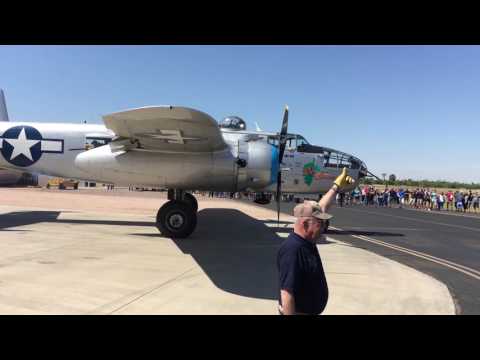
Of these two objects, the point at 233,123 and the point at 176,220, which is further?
the point at 233,123

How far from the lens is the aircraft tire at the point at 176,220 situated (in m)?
10.3

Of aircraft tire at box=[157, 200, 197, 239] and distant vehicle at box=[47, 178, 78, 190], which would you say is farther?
distant vehicle at box=[47, 178, 78, 190]

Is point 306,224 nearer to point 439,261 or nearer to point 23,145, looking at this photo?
point 439,261

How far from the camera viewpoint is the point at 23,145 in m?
11.6

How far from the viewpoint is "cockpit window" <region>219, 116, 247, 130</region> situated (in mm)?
11641

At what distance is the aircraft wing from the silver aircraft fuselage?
32 cm

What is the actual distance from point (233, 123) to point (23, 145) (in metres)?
6.75

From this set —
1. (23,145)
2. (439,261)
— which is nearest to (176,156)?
(23,145)

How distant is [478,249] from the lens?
36.1 feet

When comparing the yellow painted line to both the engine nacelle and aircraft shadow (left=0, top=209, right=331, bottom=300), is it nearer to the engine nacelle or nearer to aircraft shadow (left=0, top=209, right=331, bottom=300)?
aircraft shadow (left=0, top=209, right=331, bottom=300)

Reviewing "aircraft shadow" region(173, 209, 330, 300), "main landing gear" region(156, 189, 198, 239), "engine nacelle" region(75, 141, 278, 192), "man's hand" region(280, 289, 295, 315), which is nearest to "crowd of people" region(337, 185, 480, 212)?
"aircraft shadow" region(173, 209, 330, 300)

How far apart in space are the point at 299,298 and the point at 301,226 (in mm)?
509

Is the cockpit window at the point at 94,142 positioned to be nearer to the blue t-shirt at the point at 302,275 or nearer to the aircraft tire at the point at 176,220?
the aircraft tire at the point at 176,220
